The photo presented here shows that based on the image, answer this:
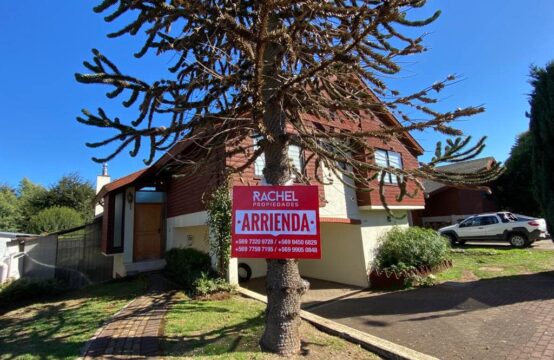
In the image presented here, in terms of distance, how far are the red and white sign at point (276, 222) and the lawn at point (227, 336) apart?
1.67 m

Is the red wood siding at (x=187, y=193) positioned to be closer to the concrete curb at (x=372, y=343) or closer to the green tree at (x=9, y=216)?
the concrete curb at (x=372, y=343)

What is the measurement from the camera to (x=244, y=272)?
41.6 ft

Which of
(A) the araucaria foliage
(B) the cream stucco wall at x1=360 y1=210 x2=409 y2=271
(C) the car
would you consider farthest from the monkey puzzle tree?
(C) the car

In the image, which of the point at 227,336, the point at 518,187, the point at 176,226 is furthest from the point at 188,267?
the point at 518,187

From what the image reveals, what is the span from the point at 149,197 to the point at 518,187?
2749cm

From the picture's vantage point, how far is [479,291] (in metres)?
9.06

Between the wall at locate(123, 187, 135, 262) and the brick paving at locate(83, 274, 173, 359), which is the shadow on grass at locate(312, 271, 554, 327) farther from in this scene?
the wall at locate(123, 187, 135, 262)

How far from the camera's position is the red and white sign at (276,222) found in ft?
12.5

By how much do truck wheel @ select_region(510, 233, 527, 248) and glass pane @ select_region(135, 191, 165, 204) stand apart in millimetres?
18808

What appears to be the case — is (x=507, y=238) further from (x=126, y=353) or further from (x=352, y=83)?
(x=126, y=353)

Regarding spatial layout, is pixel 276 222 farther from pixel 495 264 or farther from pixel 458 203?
pixel 458 203

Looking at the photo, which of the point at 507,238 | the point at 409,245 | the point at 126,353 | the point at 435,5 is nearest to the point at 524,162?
the point at 507,238

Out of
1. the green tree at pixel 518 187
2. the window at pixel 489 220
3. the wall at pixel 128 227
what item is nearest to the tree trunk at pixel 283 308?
the wall at pixel 128 227

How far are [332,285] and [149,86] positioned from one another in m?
10.1
